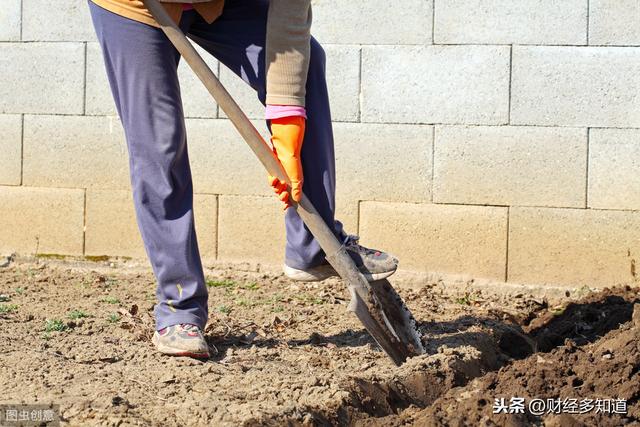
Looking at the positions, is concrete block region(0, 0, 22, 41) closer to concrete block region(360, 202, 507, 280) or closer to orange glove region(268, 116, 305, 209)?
concrete block region(360, 202, 507, 280)

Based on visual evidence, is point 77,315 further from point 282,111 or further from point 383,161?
point 383,161

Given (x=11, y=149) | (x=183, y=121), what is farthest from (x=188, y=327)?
(x=11, y=149)

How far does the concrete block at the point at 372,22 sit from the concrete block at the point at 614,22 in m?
0.78

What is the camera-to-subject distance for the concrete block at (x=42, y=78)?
5.13m

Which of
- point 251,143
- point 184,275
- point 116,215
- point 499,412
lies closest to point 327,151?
point 251,143

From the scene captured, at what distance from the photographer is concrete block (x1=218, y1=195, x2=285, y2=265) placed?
4.93 meters

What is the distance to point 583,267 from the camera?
4578 millimetres

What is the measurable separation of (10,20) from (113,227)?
4.14 ft

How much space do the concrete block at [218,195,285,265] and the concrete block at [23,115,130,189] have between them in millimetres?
592

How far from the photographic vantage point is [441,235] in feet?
15.5

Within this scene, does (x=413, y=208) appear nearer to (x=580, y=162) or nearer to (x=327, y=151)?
(x=580, y=162)

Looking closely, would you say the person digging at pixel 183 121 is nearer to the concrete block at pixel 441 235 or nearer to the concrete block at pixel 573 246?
the concrete block at pixel 441 235

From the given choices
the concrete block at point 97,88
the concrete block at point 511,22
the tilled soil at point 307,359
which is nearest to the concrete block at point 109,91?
the concrete block at point 97,88

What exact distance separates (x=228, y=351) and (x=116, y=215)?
6.44 feet
